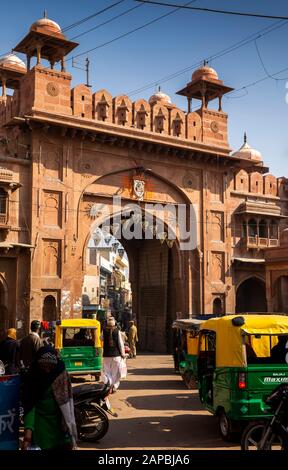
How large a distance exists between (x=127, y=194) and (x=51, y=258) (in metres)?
4.26

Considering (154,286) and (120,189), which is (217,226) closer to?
(154,286)

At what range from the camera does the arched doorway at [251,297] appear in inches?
1070

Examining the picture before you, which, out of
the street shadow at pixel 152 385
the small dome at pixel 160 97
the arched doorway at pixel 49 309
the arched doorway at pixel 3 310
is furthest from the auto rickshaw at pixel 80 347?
the small dome at pixel 160 97

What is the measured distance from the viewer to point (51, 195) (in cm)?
2000

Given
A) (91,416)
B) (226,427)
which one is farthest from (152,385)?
(226,427)

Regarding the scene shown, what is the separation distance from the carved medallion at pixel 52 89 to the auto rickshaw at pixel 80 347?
10325 mm

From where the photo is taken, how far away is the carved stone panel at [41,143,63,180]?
19.9 metres

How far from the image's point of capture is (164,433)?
25.2 ft

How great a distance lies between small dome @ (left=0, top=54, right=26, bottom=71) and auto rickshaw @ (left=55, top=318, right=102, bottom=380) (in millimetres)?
16260

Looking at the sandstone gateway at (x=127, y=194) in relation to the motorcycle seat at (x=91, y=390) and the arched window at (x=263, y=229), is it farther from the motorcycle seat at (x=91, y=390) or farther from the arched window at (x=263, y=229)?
the motorcycle seat at (x=91, y=390)

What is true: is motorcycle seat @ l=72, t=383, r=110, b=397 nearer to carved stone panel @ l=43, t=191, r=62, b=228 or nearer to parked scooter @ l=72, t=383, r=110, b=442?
parked scooter @ l=72, t=383, r=110, b=442

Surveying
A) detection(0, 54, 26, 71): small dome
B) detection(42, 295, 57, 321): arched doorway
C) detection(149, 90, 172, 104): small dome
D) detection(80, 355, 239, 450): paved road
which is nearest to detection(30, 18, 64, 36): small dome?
detection(0, 54, 26, 71): small dome

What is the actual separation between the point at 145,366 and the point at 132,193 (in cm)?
745

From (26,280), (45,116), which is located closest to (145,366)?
(26,280)
